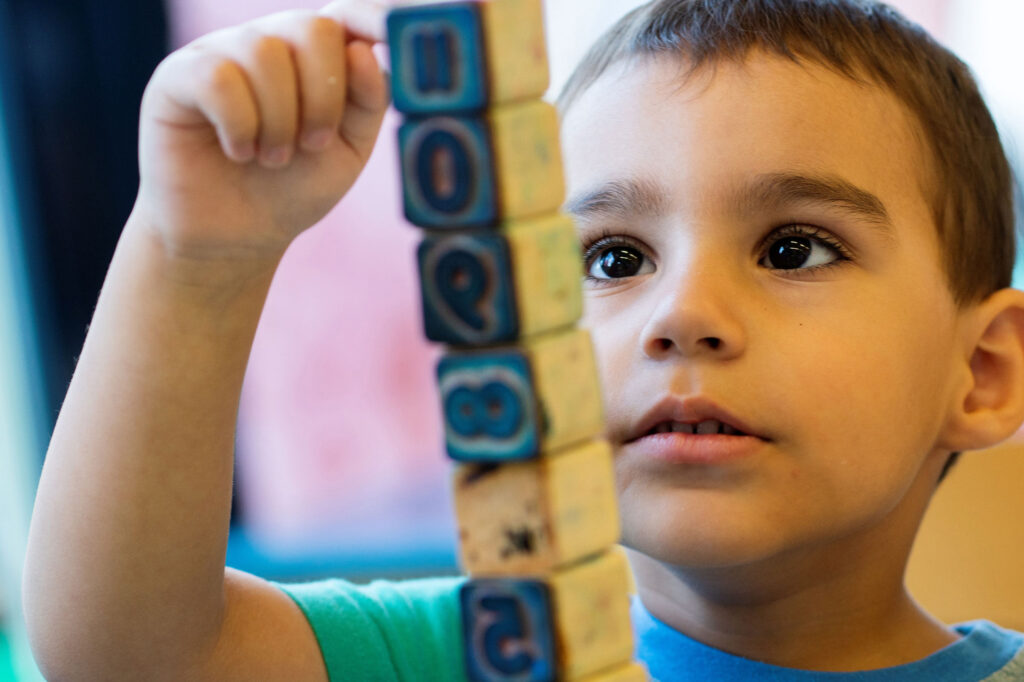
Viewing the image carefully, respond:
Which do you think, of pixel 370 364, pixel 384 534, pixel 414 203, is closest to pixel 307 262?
pixel 370 364

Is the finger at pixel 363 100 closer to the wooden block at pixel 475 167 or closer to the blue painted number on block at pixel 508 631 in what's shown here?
the wooden block at pixel 475 167

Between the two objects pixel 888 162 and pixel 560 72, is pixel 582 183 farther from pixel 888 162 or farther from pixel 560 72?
pixel 560 72

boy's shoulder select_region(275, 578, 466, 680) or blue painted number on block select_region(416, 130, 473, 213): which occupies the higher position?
blue painted number on block select_region(416, 130, 473, 213)

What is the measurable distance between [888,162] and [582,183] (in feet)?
0.74

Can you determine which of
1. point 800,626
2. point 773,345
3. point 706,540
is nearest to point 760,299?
point 773,345

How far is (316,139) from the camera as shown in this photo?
0.58m

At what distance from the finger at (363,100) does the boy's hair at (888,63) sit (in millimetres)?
323

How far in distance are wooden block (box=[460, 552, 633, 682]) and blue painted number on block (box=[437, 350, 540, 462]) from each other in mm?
53

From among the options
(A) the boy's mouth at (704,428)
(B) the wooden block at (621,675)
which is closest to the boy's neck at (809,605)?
(A) the boy's mouth at (704,428)

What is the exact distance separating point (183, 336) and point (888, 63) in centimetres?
59

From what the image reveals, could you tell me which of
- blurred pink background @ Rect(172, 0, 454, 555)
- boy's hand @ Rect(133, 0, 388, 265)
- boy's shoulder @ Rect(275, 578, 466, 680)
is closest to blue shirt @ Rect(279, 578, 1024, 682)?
boy's shoulder @ Rect(275, 578, 466, 680)

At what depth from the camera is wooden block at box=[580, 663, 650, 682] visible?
48cm

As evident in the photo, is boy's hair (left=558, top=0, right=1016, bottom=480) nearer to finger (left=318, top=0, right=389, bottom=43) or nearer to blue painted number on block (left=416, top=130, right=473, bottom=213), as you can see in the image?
finger (left=318, top=0, right=389, bottom=43)

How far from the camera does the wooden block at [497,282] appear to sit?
0.45 meters
